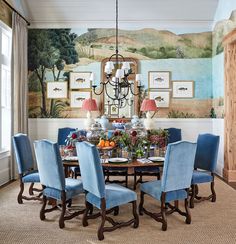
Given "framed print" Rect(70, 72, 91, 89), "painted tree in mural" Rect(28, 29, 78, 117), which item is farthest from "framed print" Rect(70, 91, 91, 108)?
"painted tree in mural" Rect(28, 29, 78, 117)

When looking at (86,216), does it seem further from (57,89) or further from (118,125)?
(57,89)

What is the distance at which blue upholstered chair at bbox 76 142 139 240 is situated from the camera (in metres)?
3.42

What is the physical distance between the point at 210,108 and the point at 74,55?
340 cm

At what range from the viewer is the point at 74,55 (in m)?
7.55

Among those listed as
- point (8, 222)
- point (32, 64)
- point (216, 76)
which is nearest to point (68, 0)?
point (32, 64)

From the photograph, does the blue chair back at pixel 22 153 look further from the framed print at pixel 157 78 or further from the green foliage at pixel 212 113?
the green foliage at pixel 212 113

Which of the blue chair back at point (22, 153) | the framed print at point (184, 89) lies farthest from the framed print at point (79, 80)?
the blue chair back at point (22, 153)

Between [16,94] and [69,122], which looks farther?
[69,122]

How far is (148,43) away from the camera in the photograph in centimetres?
752

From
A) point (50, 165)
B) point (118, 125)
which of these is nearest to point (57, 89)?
point (118, 125)

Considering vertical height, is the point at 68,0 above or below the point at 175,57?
above

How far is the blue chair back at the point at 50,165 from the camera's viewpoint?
3.76 meters

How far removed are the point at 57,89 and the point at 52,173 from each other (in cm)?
404

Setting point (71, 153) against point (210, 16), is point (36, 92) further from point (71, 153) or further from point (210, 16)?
point (210, 16)
